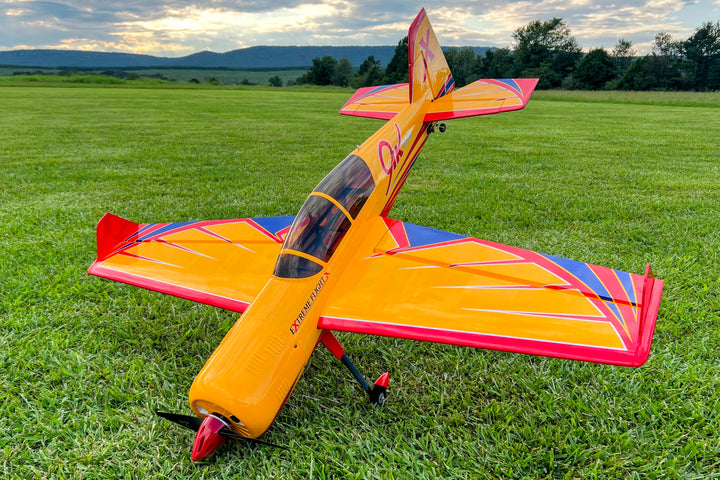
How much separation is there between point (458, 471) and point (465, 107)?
492 centimetres

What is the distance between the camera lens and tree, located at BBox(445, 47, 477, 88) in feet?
224

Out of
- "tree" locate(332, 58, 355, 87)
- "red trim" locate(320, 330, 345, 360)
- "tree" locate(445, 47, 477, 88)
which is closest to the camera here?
"red trim" locate(320, 330, 345, 360)

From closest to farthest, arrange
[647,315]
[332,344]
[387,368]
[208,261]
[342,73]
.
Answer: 1. [647,315]
2. [332,344]
3. [387,368]
4. [208,261]
5. [342,73]

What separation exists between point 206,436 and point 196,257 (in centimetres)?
173

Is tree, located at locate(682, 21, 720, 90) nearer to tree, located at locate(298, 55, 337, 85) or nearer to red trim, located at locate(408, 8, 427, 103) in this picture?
tree, located at locate(298, 55, 337, 85)

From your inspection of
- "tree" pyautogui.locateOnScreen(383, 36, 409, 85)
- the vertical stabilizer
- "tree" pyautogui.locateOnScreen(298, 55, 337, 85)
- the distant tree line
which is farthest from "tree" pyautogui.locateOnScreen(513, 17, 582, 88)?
the vertical stabilizer

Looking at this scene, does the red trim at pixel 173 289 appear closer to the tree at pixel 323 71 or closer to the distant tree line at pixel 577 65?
the distant tree line at pixel 577 65

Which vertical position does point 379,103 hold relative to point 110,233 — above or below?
above

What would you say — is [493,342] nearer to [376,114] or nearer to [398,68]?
[376,114]

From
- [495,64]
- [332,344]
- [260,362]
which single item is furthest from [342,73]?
[260,362]

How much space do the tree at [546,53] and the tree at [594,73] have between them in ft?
12.1

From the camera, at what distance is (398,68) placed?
249 ft

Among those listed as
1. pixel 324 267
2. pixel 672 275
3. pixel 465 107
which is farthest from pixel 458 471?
pixel 465 107

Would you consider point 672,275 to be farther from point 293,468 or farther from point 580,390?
point 293,468
